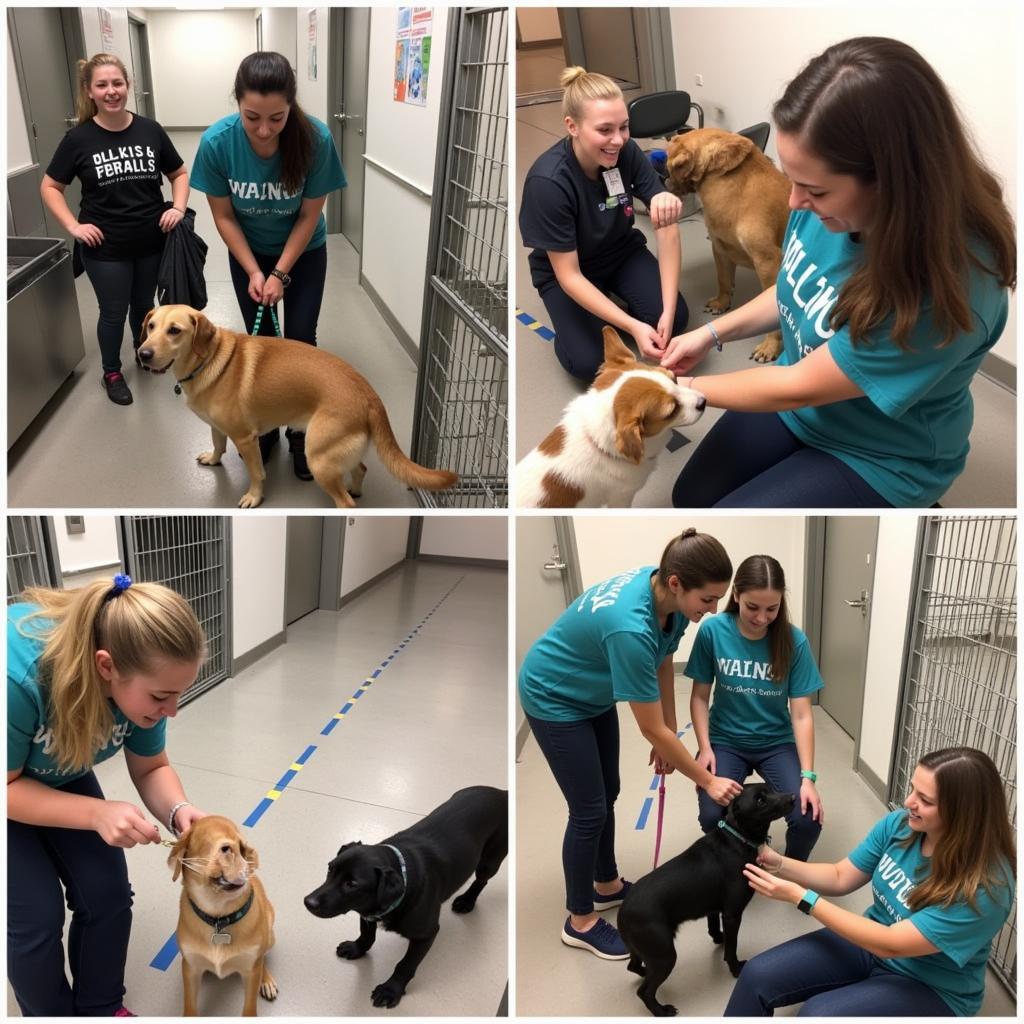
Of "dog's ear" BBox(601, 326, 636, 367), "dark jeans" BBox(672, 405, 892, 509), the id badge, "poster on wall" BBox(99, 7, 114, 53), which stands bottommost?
"dark jeans" BBox(672, 405, 892, 509)

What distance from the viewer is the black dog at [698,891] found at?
190cm

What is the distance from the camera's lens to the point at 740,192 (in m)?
3.02

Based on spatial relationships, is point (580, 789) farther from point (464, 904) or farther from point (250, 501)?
point (250, 501)

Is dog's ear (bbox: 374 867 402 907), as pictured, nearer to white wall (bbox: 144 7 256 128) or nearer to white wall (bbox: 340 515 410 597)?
white wall (bbox: 340 515 410 597)

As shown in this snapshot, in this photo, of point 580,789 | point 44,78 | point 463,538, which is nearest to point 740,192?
point 580,789

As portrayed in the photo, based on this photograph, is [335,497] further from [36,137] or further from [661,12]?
[661,12]

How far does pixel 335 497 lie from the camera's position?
2.75m

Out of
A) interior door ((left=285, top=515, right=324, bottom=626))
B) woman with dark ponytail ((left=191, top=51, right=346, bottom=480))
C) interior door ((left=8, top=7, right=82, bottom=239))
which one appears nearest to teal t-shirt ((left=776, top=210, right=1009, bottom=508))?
woman with dark ponytail ((left=191, top=51, right=346, bottom=480))

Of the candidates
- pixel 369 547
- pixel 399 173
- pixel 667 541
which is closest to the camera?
pixel 667 541

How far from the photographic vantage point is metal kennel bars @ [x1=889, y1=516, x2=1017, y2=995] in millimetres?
2072

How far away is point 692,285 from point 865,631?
6.19 ft

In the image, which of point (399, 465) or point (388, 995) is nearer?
point (388, 995)

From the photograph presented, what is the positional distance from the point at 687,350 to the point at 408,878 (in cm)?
166

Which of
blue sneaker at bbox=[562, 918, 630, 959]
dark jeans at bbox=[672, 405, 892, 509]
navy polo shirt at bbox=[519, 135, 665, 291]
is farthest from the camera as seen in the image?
navy polo shirt at bbox=[519, 135, 665, 291]
